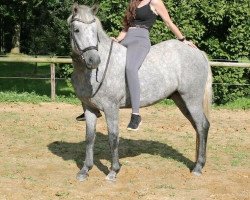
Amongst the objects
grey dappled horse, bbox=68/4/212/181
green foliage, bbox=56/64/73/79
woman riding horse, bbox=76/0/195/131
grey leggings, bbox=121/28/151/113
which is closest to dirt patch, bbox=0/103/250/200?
grey dappled horse, bbox=68/4/212/181

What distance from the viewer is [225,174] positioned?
5.84 metres

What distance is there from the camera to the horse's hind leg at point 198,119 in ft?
19.0

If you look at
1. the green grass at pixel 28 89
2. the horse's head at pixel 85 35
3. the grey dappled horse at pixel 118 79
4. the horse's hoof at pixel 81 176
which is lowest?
the green grass at pixel 28 89

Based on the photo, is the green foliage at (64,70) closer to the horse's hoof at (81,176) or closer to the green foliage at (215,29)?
the green foliage at (215,29)

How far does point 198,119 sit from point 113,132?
122 cm

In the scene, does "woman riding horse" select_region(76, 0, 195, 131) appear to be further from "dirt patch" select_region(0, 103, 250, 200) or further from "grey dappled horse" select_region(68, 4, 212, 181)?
"dirt patch" select_region(0, 103, 250, 200)

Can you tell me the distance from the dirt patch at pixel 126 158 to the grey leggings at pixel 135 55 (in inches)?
40.7

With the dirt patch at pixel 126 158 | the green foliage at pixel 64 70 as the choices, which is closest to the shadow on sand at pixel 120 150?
the dirt patch at pixel 126 158

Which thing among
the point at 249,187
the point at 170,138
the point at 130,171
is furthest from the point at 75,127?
the point at 249,187

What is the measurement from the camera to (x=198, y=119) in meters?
5.83

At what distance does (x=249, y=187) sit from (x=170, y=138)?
101 inches

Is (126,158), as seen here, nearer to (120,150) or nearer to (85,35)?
(120,150)

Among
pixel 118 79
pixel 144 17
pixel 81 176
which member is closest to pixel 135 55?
pixel 118 79

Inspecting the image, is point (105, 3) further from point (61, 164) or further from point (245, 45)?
point (61, 164)
